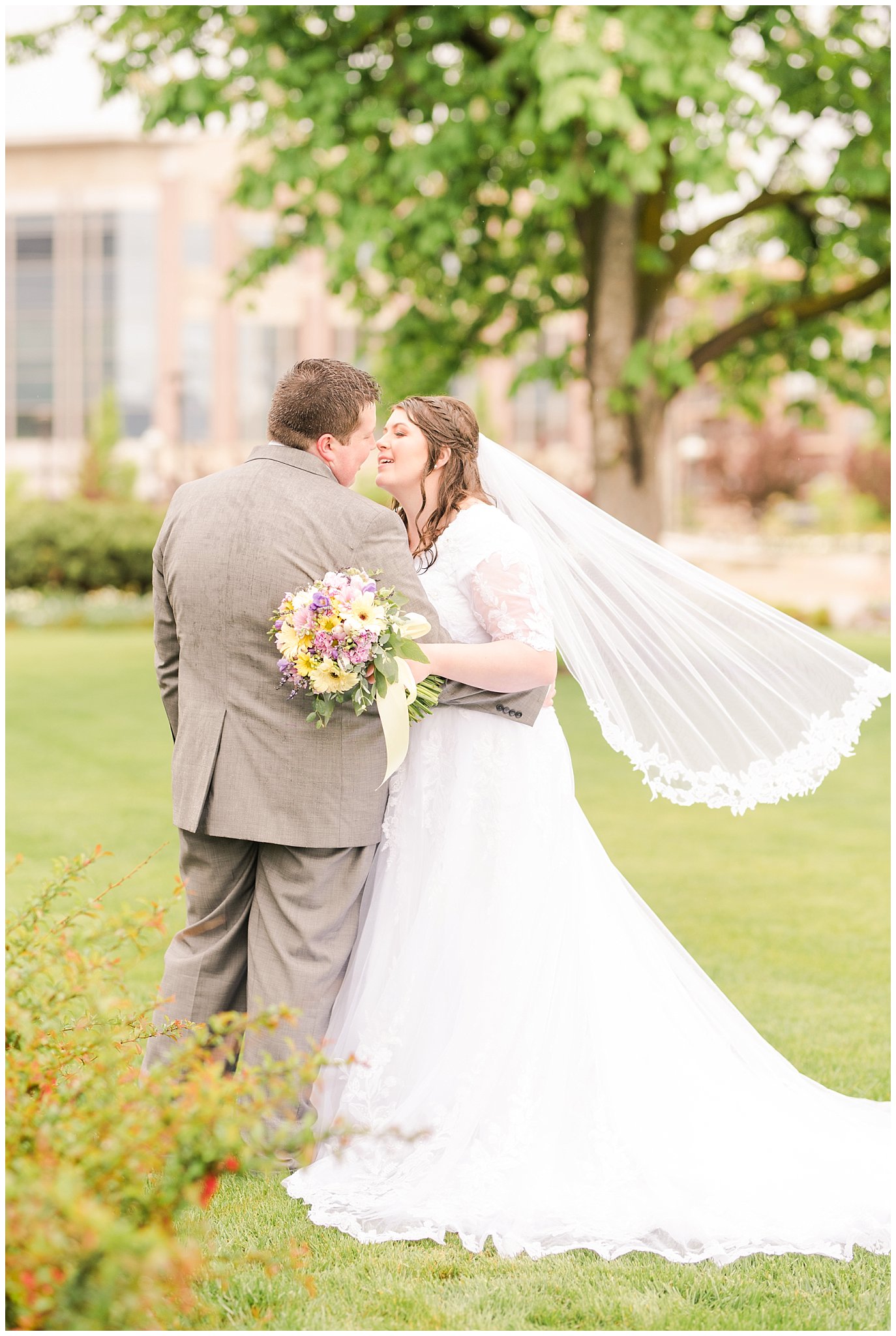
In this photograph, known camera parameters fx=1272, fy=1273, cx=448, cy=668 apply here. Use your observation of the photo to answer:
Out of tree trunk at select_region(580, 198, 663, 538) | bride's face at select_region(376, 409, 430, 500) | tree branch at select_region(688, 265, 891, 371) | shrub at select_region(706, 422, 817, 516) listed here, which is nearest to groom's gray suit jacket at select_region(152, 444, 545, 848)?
bride's face at select_region(376, 409, 430, 500)

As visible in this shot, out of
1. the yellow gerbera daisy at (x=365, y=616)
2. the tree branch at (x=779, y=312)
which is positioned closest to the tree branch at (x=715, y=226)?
the tree branch at (x=779, y=312)

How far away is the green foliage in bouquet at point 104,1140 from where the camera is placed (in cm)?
181

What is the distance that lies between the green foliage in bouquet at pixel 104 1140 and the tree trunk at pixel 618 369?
10431 millimetres

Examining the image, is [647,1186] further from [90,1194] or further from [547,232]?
[547,232]

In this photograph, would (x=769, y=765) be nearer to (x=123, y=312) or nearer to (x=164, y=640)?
(x=164, y=640)

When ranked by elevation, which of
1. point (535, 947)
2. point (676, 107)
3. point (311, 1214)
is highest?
point (676, 107)

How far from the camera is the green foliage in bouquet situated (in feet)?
5.95

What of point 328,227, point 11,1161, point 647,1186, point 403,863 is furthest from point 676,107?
point 11,1161

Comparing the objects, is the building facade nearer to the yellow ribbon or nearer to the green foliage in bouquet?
the yellow ribbon

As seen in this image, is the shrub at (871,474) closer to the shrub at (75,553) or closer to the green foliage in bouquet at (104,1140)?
the shrub at (75,553)

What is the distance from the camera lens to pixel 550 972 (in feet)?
12.3

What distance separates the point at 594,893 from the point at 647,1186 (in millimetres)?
844

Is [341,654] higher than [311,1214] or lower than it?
higher

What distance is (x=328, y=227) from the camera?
11414 mm
